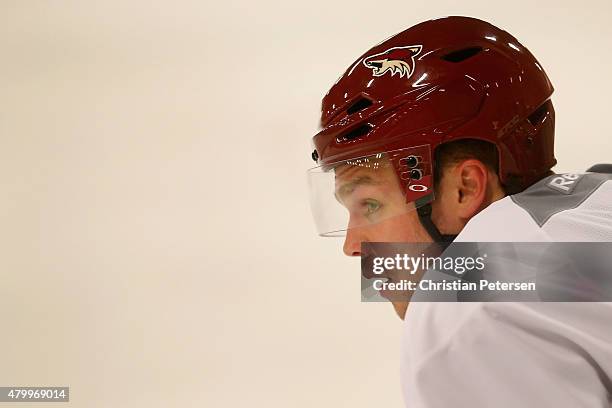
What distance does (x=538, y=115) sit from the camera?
104 cm

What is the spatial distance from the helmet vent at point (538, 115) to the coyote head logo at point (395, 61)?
0.19 metres

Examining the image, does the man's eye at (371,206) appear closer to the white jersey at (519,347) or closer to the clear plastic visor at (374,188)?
the clear plastic visor at (374,188)

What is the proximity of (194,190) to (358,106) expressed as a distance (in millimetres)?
866

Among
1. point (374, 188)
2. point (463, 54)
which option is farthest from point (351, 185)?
point (463, 54)

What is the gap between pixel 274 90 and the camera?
1848mm

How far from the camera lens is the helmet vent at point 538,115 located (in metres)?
1.02

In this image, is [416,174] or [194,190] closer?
[416,174]

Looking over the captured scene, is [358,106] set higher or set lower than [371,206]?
higher

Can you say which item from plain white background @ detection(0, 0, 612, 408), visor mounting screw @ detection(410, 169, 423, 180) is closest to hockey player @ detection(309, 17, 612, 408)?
visor mounting screw @ detection(410, 169, 423, 180)

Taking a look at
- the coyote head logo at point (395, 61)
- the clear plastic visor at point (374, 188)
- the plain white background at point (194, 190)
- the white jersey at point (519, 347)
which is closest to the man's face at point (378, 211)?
the clear plastic visor at point (374, 188)

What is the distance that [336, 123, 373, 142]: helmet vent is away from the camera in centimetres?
101

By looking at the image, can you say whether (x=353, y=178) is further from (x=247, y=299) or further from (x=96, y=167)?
(x=96, y=167)

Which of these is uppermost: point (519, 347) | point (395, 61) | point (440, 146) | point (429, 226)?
point (395, 61)

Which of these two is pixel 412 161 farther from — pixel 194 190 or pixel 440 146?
pixel 194 190
